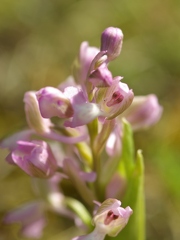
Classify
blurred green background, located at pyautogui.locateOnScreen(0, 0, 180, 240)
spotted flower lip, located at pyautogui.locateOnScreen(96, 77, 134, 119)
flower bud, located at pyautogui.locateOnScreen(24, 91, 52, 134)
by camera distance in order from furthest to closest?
1. blurred green background, located at pyautogui.locateOnScreen(0, 0, 180, 240)
2. flower bud, located at pyautogui.locateOnScreen(24, 91, 52, 134)
3. spotted flower lip, located at pyautogui.locateOnScreen(96, 77, 134, 119)

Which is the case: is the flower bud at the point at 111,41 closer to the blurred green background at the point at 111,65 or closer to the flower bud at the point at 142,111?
the flower bud at the point at 142,111

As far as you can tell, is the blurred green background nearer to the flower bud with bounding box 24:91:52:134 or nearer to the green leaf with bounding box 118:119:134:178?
the green leaf with bounding box 118:119:134:178

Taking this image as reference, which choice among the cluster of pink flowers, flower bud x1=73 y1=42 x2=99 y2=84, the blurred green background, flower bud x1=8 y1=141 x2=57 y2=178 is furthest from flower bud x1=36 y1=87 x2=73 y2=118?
the blurred green background

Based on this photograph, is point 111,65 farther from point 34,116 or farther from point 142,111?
point 34,116

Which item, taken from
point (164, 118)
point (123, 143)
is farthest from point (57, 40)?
point (123, 143)

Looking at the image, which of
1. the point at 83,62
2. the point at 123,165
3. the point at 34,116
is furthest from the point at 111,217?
the point at 83,62
